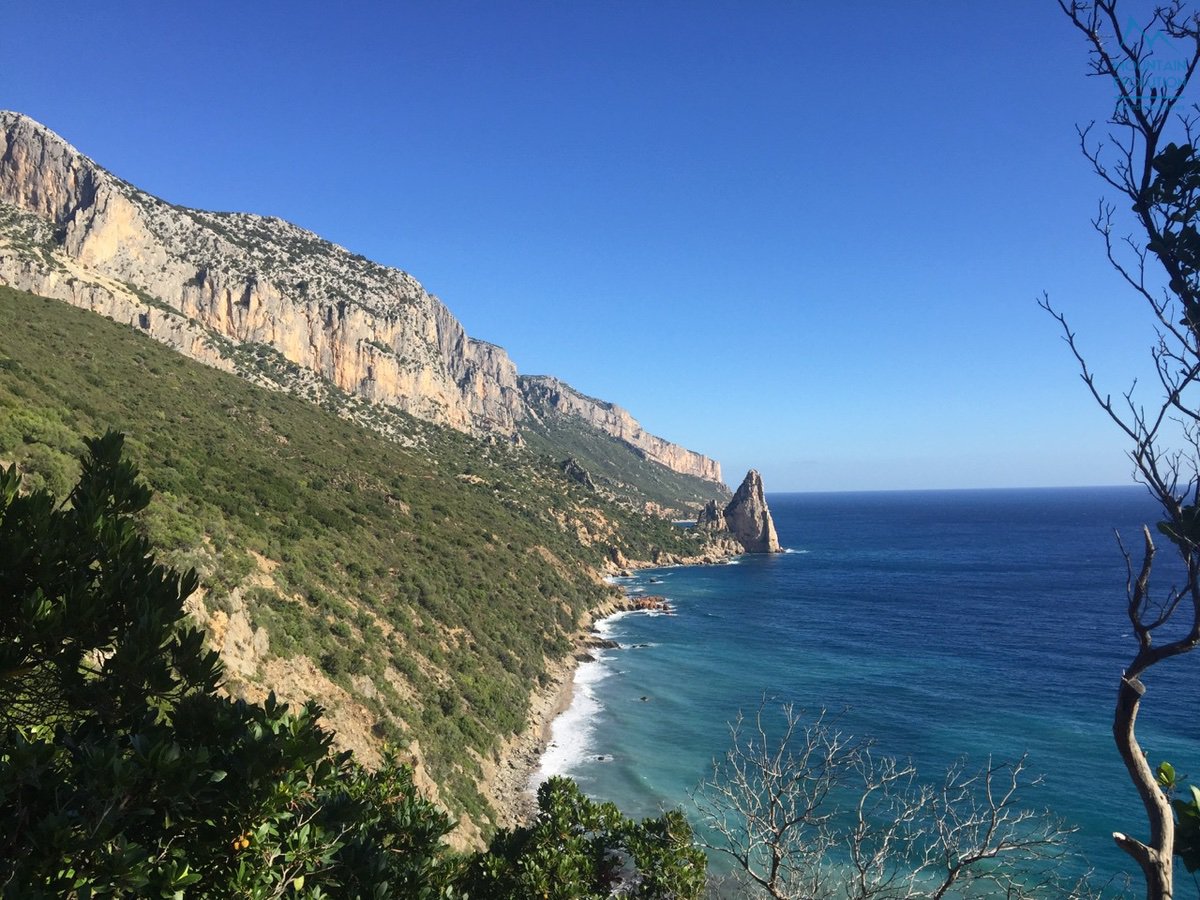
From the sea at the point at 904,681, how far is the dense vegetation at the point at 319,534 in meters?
5.98

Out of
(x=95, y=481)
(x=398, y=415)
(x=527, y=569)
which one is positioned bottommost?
(x=527, y=569)

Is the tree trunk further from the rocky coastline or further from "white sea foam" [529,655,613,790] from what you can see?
"white sea foam" [529,655,613,790]

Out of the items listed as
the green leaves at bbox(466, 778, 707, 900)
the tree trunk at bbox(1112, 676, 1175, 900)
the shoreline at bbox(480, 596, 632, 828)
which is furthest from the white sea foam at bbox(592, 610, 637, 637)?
the tree trunk at bbox(1112, 676, 1175, 900)

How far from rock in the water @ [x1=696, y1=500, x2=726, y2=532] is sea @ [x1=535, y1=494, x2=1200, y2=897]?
3521 cm

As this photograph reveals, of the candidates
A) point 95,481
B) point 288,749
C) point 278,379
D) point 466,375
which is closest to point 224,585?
point 95,481

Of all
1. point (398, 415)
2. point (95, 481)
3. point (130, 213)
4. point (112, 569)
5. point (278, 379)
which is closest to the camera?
point (112, 569)

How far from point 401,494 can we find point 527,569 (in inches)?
511

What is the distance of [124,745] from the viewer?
173 inches

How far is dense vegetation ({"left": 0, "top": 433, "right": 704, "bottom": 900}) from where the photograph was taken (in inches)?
140

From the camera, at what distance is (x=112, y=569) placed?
4582 mm

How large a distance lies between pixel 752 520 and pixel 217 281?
92884 millimetres

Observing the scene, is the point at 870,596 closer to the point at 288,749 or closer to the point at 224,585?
the point at 224,585

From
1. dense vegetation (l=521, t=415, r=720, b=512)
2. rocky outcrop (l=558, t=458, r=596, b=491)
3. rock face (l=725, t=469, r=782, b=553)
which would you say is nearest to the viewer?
rocky outcrop (l=558, t=458, r=596, b=491)

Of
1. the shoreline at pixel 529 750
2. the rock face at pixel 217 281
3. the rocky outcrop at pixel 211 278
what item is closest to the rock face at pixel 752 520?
the rocky outcrop at pixel 211 278
